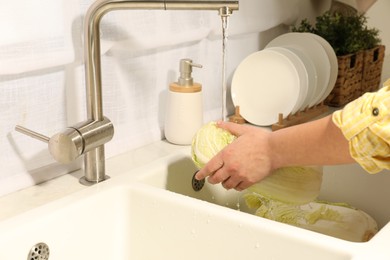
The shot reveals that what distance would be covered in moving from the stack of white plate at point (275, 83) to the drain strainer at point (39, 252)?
0.81 metres

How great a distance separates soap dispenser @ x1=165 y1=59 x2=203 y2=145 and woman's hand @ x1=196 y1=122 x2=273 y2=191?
0.26m

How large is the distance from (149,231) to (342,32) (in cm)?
110

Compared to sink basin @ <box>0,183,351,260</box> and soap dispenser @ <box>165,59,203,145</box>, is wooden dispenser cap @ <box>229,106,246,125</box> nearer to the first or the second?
soap dispenser @ <box>165,59,203,145</box>

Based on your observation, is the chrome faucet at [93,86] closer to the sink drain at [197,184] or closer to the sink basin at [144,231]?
the sink basin at [144,231]

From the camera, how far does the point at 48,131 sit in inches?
47.1

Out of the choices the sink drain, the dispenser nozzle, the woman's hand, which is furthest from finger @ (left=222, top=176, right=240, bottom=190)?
the dispenser nozzle

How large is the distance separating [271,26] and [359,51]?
12.0 inches

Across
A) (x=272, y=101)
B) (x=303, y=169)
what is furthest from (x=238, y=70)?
(x=303, y=169)

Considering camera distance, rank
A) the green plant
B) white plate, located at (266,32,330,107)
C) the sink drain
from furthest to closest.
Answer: the green plant
white plate, located at (266,32,330,107)
the sink drain

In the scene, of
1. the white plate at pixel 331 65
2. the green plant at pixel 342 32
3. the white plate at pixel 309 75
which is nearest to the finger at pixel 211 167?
the white plate at pixel 309 75

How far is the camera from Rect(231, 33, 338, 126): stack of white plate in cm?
162

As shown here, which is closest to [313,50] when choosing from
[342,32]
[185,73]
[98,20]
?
[342,32]

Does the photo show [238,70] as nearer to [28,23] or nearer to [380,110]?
[28,23]

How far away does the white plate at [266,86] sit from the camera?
1.62 meters
